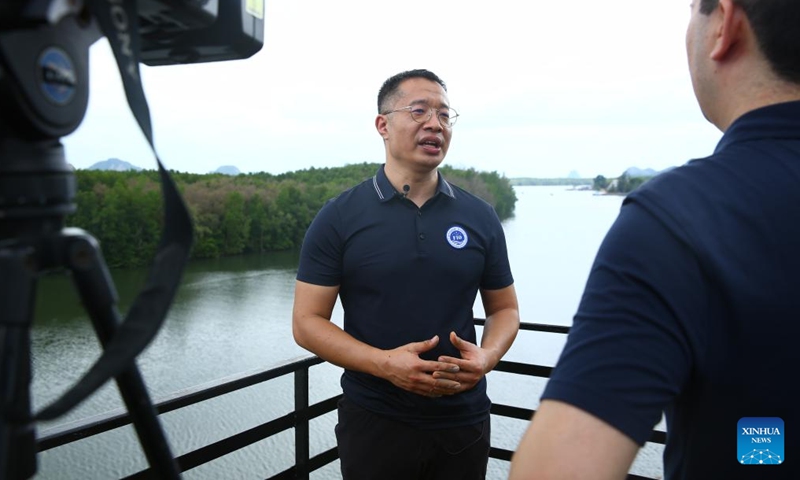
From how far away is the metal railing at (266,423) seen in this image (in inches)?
55.5

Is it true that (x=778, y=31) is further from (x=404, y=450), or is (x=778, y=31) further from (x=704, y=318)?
(x=404, y=450)

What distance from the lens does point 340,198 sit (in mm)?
1788

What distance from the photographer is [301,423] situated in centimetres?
211

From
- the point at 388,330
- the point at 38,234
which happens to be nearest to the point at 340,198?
the point at 388,330

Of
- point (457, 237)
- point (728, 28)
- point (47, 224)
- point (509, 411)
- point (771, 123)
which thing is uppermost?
point (728, 28)

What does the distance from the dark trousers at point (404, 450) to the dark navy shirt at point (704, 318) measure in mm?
1083

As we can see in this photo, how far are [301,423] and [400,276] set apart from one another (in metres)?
0.79

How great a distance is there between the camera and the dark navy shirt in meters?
0.54

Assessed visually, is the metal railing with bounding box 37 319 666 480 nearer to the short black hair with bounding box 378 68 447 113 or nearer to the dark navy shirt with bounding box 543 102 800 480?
the short black hair with bounding box 378 68 447 113

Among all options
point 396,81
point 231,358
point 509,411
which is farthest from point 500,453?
point 231,358

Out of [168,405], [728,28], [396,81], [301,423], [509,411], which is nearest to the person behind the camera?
[728,28]

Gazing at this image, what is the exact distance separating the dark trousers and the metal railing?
377mm

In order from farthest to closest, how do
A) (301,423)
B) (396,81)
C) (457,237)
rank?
(301,423)
(396,81)
(457,237)

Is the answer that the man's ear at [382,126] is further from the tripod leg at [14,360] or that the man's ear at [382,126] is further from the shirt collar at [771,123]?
the tripod leg at [14,360]
